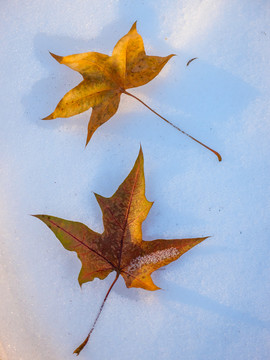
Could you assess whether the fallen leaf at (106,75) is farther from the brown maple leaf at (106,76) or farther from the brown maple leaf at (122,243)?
the brown maple leaf at (122,243)

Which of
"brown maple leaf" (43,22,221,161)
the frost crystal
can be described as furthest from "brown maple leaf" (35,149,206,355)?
"brown maple leaf" (43,22,221,161)

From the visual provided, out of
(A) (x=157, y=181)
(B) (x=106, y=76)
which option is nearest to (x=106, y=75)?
(B) (x=106, y=76)

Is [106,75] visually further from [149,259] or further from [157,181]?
[149,259]

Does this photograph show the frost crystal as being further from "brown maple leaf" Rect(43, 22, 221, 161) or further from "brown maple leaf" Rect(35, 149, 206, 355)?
"brown maple leaf" Rect(43, 22, 221, 161)

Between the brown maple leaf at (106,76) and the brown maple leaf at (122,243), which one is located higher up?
the brown maple leaf at (106,76)

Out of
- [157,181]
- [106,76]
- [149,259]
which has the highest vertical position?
[106,76]

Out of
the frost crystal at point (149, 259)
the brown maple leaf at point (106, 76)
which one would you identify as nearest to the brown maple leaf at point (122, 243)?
the frost crystal at point (149, 259)
